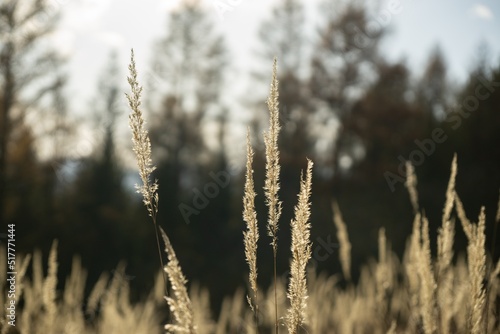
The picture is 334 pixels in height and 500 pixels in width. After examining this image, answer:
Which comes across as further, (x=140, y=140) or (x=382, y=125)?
(x=382, y=125)

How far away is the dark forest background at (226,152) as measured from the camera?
9.96m

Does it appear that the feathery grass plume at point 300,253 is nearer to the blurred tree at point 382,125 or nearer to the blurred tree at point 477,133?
the blurred tree at point 477,133

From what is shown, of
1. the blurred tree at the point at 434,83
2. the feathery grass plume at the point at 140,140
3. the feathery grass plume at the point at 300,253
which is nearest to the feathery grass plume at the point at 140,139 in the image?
the feathery grass plume at the point at 140,140

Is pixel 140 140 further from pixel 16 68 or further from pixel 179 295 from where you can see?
pixel 16 68

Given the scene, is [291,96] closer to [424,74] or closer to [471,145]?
[471,145]

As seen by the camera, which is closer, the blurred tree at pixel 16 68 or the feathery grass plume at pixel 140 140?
the feathery grass plume at pixel 140 140

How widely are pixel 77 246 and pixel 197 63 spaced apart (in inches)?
568

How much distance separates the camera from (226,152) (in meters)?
14.2

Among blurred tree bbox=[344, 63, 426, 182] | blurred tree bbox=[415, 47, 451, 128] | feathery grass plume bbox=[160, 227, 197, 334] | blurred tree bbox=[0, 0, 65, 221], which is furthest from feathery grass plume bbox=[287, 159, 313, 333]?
blurred tree bbox=[415, 47, 451, 128]

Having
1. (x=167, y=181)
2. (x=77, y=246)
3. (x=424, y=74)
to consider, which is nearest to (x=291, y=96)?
(x=167, y=181)

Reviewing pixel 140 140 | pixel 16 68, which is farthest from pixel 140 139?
pixel 16 68

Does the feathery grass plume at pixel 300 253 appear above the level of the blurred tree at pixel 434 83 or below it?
below

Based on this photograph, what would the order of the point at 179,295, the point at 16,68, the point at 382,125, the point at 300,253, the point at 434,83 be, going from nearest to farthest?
the point at 179,295
the point at 300,253
the point at 16,68
the point at 382,125
the point at 434,83

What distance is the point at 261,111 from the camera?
64.9 feet
